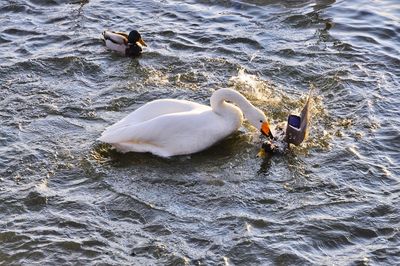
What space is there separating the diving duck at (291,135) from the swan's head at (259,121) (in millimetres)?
72

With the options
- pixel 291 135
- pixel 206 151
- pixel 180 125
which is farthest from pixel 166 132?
pixel 291 135

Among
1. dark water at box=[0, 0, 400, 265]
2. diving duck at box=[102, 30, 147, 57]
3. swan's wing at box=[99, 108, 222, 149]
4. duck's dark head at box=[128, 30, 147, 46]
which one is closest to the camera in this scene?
dark water at box=[0, 0, 400, 265]

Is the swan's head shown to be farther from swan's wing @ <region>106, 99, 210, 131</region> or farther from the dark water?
swan's wing @ <region>106, 99, 210, 131</region>

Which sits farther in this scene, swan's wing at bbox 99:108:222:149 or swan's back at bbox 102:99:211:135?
swan's back at bbox 102:99:211:135

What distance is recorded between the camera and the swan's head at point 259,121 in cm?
1006

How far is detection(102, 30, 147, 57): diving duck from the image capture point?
12.8 m

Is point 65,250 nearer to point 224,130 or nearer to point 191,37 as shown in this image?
point 224,130

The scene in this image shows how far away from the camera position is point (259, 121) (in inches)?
399

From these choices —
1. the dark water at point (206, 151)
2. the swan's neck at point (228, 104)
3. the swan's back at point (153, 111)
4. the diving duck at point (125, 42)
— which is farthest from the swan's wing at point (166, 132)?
the diving duck at point (125, 42)

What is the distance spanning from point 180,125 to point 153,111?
0.46 meters

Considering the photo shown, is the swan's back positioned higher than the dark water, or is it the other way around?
the swan's back

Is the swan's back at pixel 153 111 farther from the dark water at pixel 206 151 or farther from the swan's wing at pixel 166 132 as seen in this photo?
the dark water at pixel 206 151

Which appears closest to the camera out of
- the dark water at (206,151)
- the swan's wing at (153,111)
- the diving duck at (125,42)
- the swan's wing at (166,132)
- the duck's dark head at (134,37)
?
the dark water at (206,151)

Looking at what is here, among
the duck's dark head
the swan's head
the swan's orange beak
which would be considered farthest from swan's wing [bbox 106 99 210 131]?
the duck's dark head
